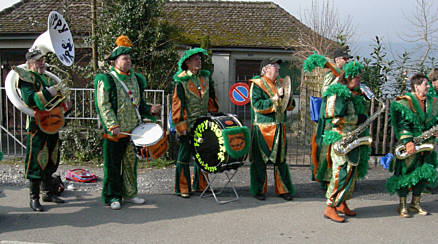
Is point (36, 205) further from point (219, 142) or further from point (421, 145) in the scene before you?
point (421, 145)

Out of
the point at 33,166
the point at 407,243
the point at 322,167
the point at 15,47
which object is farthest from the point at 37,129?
the point at 15,47

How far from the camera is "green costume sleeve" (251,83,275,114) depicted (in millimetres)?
5633

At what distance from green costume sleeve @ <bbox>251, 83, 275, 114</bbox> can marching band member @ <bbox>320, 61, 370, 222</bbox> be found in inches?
32.5

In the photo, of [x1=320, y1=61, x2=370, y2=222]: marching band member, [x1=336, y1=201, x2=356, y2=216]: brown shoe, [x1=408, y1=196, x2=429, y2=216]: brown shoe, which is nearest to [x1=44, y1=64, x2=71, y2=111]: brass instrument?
[x1=320, y1=61, x2=370, y2=222]: marching band member

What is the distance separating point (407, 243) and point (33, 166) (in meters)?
4.55

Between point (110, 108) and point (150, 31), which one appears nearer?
point (110, 108)

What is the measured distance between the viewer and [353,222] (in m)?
5.03

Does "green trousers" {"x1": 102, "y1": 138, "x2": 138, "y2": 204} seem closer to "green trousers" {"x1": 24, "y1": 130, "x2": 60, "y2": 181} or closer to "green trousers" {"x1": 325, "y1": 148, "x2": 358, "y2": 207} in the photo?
"green trousers" {"x1": 24, "y1": 130, "x2": 60, "y2": 181}

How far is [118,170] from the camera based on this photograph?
5.47m

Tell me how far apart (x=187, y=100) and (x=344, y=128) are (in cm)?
219

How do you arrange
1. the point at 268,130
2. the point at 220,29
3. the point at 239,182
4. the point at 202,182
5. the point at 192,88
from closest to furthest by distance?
the point at 268,130
the point at 192,88
the point at 202,182
the point at 239,182
the point at 220,29

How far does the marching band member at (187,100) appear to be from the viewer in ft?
19.0

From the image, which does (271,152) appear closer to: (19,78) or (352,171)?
(352,171)

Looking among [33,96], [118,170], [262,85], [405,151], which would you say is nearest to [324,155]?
[405,151]
